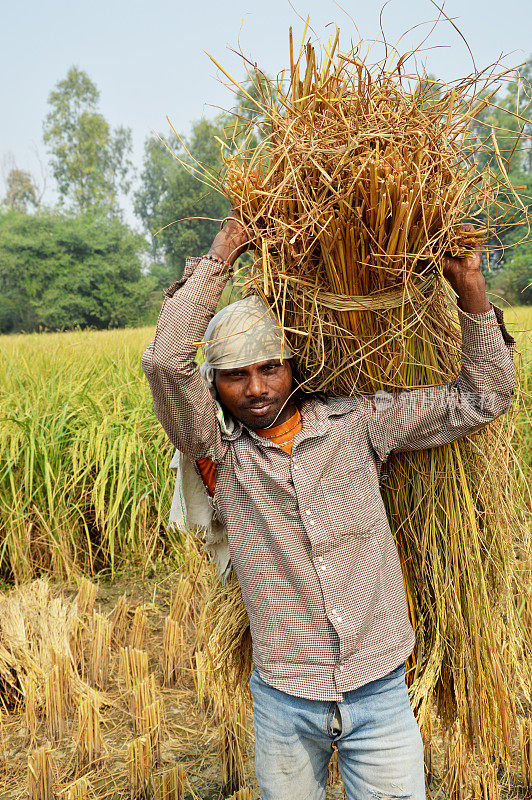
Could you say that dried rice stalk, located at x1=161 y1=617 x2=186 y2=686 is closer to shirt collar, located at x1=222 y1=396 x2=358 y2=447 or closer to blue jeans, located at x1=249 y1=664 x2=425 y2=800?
blue jeans, located at x1=249 y1=664 x2=425 y2=800

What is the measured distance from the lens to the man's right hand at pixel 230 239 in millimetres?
1378

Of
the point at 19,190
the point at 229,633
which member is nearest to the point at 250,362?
the point at 229,633

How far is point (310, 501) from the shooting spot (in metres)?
1.38

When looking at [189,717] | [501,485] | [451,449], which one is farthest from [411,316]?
[189,717]

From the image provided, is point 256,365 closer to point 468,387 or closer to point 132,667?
point 468,387

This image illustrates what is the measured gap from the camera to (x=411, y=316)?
4.52 ft

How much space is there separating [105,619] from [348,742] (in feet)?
5.04

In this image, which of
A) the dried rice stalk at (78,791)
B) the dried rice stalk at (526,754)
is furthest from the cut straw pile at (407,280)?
the dried rice stalk at (78,791)

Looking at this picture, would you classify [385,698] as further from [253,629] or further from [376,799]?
[253,629]

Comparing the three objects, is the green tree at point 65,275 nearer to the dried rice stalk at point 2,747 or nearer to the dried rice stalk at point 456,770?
the dried rice stalk at point 2,747

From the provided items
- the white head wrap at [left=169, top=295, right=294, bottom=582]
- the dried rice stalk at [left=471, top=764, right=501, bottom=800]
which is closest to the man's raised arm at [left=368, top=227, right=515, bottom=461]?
the white head wrap at [left=169, top=295, right=294, bottom=582]

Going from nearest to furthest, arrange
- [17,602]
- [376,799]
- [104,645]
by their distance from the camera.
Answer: [376,799] → [104,645] → [17,602]

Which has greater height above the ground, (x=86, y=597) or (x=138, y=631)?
(x=86, y=597)

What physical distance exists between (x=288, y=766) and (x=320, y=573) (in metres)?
0.43
